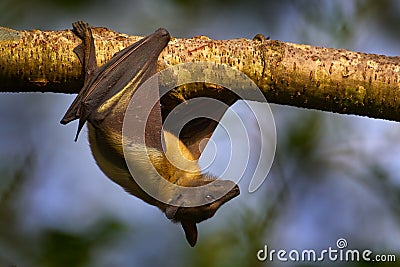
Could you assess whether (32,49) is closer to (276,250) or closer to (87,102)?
(87,102)

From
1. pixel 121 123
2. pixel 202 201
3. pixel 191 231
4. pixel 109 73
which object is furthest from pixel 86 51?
pixel 191 231

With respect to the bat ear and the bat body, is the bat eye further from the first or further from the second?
the bat ear

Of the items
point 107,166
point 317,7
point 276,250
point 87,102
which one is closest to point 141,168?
point 107,166

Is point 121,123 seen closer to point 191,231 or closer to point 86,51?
point 86,51

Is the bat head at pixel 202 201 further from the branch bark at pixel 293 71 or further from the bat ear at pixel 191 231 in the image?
the branch bark at pixel 293 71

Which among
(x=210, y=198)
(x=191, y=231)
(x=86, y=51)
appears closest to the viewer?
(x=86, y=51)

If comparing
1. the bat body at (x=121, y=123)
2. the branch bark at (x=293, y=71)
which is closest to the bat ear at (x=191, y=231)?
the bat body at (x=121, y=123)
